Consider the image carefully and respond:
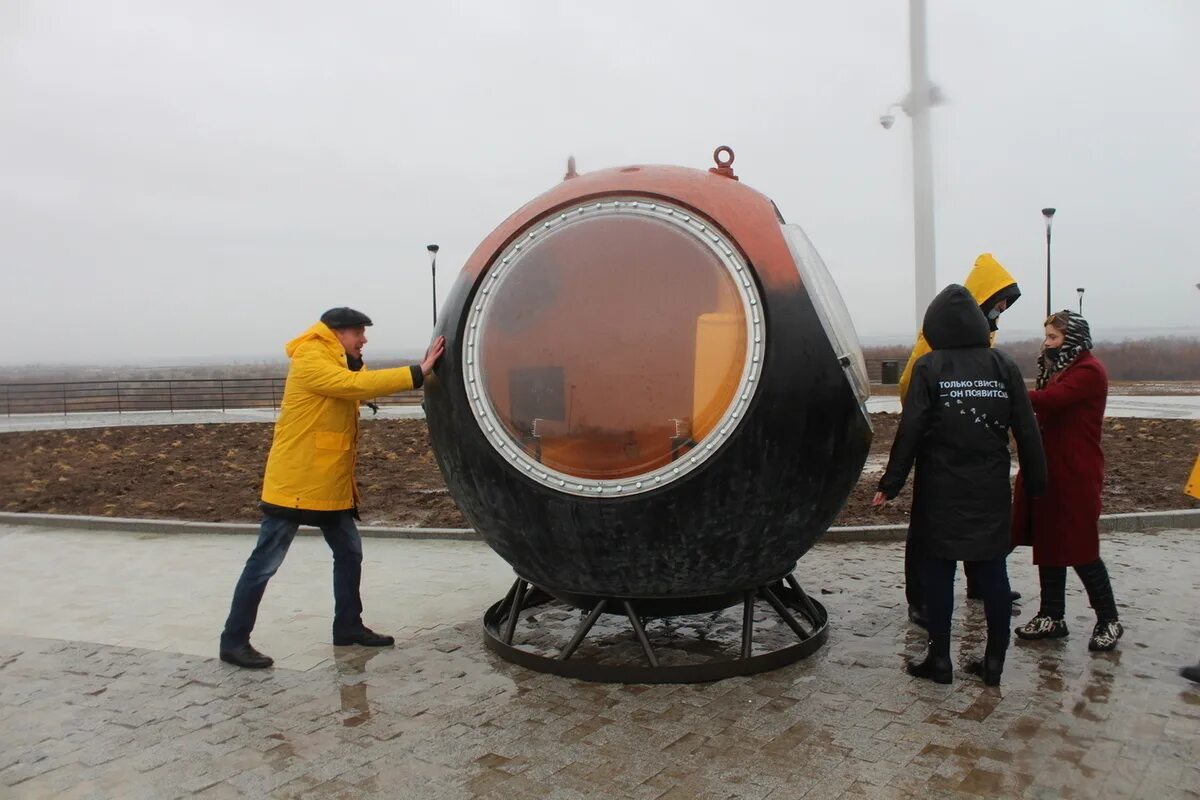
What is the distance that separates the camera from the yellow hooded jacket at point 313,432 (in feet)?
16.1

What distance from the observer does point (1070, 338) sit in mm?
5008

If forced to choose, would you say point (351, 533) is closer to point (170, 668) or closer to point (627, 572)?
point (170, 668)

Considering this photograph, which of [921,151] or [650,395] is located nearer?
[650,395]

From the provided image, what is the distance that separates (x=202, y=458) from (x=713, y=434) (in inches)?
477

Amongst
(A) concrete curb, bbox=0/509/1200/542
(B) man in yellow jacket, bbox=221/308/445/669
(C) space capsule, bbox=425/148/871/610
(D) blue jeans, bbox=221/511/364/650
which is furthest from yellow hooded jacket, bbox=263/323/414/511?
(A) concrete curb, bbox=0/509/1200/542

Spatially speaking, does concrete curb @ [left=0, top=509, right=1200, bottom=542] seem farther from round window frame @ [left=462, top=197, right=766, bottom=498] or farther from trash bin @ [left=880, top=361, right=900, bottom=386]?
trash bin @ [left=880, top=361, right=900, bottom=386]

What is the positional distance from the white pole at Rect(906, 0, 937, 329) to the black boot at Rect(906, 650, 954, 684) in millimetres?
11354

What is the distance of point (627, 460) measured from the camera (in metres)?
4.07

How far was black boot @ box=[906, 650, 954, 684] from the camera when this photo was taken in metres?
4.41

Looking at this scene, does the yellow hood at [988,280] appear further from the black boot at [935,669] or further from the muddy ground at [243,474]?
the muddy ground at [243,474]

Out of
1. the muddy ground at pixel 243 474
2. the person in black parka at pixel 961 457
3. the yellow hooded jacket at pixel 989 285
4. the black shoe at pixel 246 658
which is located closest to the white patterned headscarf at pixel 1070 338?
the yellow hooded jacket at pixel 989 285

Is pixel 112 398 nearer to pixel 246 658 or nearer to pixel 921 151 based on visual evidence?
pixel 921 151

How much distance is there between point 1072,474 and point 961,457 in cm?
98

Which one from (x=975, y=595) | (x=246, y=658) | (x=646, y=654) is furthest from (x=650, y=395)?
(x=975, y=595)
